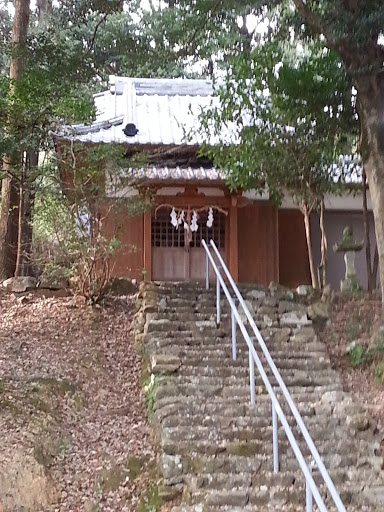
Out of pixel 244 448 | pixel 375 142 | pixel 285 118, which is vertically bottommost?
pixel 244 448

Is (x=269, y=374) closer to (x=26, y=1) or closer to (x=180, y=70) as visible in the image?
(x=26, y=1)

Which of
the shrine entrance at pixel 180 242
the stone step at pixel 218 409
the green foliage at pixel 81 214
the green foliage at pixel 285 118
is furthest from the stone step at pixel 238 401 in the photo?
the shrine entrance at pixel 180 242

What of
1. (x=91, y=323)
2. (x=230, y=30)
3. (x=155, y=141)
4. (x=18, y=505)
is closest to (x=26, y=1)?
(x=155, y=141)

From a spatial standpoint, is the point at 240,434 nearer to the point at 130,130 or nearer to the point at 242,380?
the point at 242,380

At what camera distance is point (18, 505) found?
496 centimetres

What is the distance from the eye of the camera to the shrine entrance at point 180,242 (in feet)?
39.3

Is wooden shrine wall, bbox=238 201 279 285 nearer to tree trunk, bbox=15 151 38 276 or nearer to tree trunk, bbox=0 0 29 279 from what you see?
tree trunk, bbox=15 151 38 276

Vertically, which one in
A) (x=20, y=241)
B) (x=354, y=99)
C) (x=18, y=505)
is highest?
(x=354, y=99)

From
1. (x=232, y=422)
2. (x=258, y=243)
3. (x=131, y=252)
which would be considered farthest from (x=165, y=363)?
(x=258, y=243)

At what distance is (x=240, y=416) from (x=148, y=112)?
9.07 metres

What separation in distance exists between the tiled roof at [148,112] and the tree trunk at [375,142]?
3.19 m

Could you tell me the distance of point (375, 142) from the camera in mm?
7445

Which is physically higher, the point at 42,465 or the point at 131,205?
the point at 131,205

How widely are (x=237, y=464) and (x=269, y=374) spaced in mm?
1892
